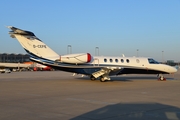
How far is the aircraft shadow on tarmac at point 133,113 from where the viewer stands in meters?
8.09

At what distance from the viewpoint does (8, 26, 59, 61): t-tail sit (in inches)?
928

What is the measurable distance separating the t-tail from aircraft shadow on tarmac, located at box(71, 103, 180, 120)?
15.4m

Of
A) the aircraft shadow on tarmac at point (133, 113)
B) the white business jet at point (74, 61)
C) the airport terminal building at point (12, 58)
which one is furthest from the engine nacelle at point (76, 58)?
the airport terminal building at point (12, 58)

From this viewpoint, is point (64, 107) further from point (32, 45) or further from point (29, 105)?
point (32, 45)

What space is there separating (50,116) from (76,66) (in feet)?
55.0

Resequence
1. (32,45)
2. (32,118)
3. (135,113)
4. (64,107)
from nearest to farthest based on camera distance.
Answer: (32,118) → (135,113) → (64,107) → (32,45)

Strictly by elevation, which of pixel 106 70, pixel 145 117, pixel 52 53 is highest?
pixel 52 53

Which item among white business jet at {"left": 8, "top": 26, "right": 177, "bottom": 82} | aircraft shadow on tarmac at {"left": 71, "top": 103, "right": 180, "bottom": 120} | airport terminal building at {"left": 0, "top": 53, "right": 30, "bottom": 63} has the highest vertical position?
airport terminal building at {"left": 0, "top": 53, "right": 30, "bottom": 63}

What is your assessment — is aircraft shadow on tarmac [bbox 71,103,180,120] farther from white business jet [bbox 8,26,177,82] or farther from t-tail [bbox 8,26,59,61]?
t-tail [bbox 8,26,59,61]

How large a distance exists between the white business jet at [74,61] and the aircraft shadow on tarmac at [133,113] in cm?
1474

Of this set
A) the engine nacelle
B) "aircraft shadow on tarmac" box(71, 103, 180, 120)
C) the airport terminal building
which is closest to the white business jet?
the engine nacelle

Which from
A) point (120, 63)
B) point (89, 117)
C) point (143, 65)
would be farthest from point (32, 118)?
point (143, 65)

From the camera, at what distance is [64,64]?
2455 cm

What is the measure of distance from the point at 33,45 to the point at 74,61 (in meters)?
4.25
